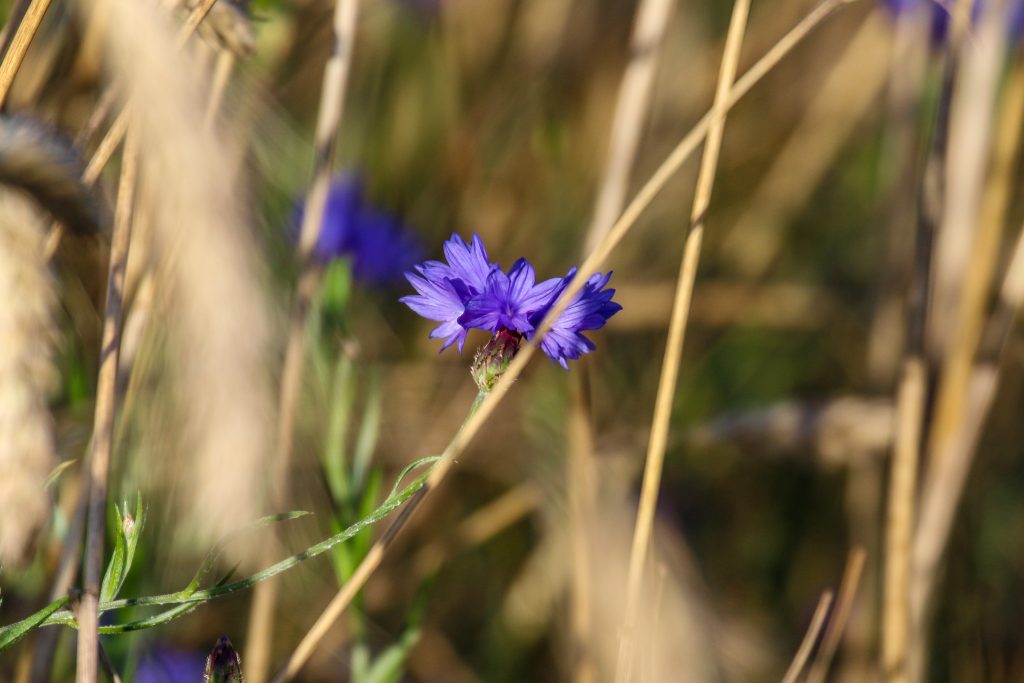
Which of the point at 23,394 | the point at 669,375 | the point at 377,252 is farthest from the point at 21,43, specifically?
the point at 377,252

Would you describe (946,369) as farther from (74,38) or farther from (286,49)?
(74,38)

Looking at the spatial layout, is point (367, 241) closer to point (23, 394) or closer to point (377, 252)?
point (377, 252)

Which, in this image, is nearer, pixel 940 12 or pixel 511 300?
pixel 511 300

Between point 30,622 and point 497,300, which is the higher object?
point 497,300

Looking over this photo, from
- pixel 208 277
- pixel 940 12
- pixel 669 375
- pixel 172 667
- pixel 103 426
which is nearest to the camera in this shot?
pixel 208 277

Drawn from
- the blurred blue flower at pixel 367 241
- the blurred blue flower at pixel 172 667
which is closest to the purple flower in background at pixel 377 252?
the blurred blue flower at pixel 367 241

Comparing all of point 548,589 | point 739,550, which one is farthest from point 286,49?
point 739,550

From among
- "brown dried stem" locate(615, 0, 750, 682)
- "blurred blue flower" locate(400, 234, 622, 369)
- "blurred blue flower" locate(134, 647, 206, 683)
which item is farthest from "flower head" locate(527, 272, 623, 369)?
"blurred blue flower" locate(134, 647, 206, 683)

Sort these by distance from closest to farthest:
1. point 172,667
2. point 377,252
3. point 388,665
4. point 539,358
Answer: point 388,665 → point 172,667 → point 377,252 → point 539,358
